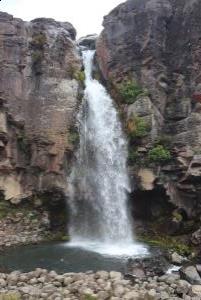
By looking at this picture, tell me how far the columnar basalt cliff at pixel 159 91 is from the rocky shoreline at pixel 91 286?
709cm

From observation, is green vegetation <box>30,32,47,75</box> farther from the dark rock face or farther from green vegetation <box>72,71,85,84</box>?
green vegetation <box>72,71,85,84</box>

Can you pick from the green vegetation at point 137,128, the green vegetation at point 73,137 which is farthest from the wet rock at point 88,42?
the green vegetation at point 73,137

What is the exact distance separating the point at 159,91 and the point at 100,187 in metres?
7.05

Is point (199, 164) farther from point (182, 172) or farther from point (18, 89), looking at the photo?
point (18, 89)

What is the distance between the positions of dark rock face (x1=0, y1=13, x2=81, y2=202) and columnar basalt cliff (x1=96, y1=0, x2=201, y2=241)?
2998mm

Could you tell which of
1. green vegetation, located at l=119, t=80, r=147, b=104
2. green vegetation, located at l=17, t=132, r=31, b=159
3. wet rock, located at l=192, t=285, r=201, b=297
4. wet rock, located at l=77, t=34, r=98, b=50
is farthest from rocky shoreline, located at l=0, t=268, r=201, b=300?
wet rock, located at l=77, t=34, r=98, b=50

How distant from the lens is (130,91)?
85.3ft

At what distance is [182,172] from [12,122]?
902 centimetres

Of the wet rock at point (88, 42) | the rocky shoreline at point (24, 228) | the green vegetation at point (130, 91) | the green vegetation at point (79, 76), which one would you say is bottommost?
the rocky shoreline at point (24, 228)

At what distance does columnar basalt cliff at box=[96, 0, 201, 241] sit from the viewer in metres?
22.8

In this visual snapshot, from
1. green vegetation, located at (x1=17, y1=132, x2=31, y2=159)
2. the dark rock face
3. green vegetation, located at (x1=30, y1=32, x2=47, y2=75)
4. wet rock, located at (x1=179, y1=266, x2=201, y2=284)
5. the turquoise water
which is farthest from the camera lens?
green vegetation, located at (x1=30, y1=32, x2=47, y2=75)

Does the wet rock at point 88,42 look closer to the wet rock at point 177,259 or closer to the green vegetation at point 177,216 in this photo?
the green vegetation at point 177,216

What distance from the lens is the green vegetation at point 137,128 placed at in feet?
79.2

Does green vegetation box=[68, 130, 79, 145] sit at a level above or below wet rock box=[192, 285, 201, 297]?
above
